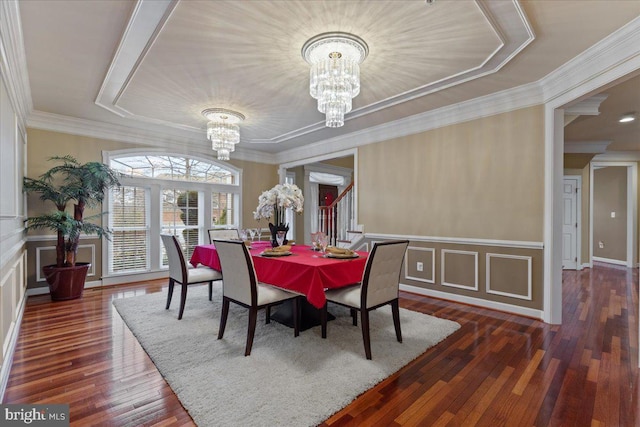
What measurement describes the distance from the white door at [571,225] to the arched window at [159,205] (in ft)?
23.4

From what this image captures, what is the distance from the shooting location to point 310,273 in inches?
93.9

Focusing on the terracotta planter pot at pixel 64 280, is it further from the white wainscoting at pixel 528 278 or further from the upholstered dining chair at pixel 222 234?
the white wainscoting at pixel 528 278

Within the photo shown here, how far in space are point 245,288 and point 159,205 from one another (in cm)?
363

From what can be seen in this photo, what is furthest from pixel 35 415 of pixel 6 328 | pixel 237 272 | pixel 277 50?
pixel 277 50

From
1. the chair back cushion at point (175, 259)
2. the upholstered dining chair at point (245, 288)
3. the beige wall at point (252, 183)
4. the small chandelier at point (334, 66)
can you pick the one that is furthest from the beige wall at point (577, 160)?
the chair back cushion at point (175, 259)

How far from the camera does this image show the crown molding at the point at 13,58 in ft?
6.64

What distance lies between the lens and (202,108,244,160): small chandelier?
4070 mm

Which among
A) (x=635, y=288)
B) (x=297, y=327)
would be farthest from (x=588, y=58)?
(x=635, y=288)

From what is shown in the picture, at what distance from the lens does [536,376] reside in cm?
214

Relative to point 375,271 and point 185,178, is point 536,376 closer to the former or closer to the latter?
point 375,271

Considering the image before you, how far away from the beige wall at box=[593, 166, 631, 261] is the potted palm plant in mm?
10243

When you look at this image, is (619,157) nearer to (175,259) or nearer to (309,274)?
(309,274)

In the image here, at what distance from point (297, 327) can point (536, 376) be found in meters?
1.85

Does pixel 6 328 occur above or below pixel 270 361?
above
